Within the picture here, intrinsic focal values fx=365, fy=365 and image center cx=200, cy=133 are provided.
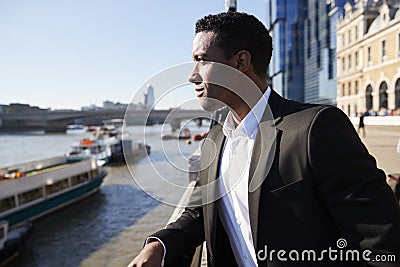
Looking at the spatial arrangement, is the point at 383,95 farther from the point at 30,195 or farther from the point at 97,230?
the point at 30,195

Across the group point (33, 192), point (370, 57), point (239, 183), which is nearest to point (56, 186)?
point (33, 192)

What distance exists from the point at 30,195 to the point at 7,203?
4.50 feet

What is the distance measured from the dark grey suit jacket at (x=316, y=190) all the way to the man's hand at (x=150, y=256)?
13.2 inches

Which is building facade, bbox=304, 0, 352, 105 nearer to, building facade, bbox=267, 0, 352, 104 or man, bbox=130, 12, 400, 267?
building facade, bbox=267, 0, 352, 104

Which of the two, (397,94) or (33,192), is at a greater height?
(397,94)

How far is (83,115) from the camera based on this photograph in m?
32.4

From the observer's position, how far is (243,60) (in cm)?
120

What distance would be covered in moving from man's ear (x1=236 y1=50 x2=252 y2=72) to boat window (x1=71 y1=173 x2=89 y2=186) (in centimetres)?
1631

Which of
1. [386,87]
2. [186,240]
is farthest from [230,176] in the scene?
[386,87]

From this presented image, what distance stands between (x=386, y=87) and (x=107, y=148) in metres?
21.2

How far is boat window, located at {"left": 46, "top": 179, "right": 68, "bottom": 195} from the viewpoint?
14505 millimetres

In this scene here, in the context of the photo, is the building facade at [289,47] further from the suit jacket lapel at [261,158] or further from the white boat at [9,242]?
the suit jacket lapel at [261,158]

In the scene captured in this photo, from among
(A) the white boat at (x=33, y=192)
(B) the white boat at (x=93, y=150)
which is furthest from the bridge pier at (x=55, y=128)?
(A) the white boat at (x=33, y=192)

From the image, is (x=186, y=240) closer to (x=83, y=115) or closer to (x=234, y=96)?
(x=234, y=96)
